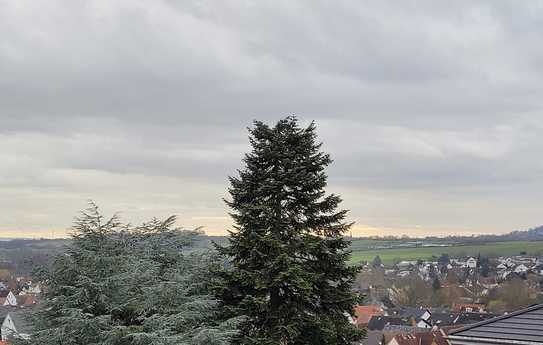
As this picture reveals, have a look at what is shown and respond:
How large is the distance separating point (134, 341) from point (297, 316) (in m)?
4.59

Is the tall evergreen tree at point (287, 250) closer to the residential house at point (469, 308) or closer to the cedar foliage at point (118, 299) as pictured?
the cedar foliage at point (118, 299)

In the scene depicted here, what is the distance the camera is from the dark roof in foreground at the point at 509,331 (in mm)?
12016

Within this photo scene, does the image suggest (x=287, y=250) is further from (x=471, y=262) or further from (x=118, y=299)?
(x=471, y=262)

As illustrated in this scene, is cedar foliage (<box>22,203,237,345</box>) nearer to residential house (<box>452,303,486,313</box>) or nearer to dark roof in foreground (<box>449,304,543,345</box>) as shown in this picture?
dark roof in foreground (<box>449,304,543,345</box>)

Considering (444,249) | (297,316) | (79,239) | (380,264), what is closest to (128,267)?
(79,239)

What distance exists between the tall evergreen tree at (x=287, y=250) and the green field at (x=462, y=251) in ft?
487

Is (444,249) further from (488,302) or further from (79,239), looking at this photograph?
(79,239)

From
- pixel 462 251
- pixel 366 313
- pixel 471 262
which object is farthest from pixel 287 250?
pixel 462 251

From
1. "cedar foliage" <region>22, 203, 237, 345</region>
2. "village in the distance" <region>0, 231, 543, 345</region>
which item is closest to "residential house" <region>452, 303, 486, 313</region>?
"village in the distance" <region>0, 231, 543, 345</region>

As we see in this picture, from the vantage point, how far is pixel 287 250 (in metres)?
17.6

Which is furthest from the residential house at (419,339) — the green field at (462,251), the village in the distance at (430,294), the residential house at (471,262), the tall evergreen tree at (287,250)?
the residential house at (471,262)

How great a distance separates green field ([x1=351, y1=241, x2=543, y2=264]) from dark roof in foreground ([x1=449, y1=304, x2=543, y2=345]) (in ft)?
503

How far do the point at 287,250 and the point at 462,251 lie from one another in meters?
183

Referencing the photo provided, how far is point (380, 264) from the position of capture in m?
163
